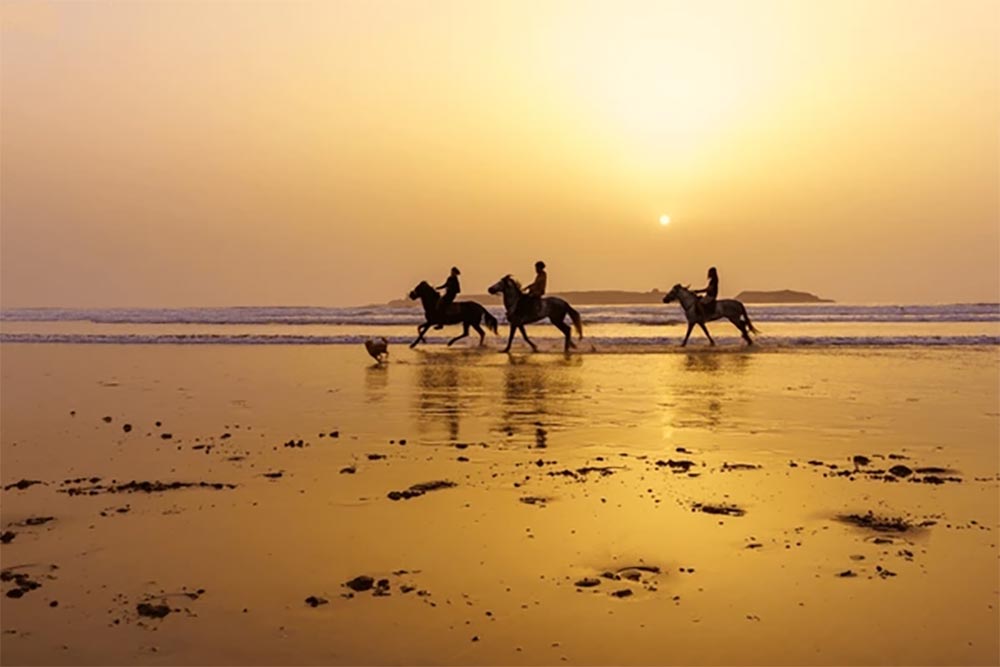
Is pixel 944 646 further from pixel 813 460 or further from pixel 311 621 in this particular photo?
pixel 813 460

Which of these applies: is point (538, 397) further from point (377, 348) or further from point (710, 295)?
point (710, 295)

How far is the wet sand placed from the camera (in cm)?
429

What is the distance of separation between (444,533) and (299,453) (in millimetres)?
3462

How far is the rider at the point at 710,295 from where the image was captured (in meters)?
25.6

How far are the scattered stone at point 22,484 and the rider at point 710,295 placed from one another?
67.2 ft

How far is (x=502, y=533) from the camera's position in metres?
5.98

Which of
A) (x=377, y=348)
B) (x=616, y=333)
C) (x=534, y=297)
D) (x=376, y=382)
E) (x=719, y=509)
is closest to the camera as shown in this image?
(x=719, y=509)

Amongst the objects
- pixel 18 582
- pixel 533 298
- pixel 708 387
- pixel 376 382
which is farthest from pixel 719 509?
pixel 533 298

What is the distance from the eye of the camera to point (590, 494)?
705cm

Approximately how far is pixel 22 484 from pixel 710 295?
69.2 feet

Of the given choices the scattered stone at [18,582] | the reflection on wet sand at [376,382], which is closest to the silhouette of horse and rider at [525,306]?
the reflection on wet sand at [376,382]

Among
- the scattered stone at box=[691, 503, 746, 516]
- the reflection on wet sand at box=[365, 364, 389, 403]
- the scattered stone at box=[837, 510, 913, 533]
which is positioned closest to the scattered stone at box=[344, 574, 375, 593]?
the scattered stone at box=[691, 503, 746, 516]

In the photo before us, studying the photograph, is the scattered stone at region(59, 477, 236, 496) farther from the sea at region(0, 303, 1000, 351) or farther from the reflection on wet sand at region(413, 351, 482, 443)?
the sea at region(0, 303, 1000, 351)

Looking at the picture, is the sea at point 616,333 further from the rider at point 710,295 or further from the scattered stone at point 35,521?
the scattered stone at point 35,521
